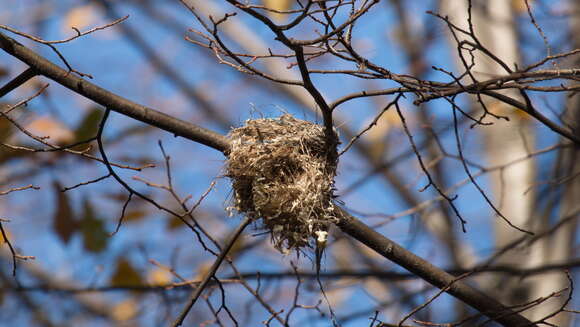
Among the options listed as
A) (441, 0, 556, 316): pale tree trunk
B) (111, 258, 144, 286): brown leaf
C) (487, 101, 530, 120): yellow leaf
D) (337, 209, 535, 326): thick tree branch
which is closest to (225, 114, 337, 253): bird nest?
(337, 209, 535, 326): thick tree branch

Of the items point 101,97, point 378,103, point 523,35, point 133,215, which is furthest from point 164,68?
point 101,97

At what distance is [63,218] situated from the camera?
3715 mm

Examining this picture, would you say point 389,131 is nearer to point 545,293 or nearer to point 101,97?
point 545,293

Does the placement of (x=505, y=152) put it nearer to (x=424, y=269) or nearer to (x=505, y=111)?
(x=505, y=111)

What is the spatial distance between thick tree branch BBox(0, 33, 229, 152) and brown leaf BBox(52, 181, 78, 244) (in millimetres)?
1635

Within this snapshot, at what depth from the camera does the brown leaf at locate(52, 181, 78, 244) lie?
3717mm

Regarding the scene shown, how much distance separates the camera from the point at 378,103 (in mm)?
8047

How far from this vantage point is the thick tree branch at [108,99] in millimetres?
2115

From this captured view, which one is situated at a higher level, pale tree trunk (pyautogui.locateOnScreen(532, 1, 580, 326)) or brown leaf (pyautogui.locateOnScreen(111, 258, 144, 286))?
pale tree trunk (pyautogui.locateOnScreen(532, 1, 580, 326))

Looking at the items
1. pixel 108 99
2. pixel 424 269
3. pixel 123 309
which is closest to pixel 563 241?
pixel 424 269

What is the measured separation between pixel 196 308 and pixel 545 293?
3573 mm

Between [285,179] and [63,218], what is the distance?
182 centimetres

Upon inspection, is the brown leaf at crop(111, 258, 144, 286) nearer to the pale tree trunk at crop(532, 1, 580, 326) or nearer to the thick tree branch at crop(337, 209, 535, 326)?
the thick tree branch at crop(337, 209, 535, 326)

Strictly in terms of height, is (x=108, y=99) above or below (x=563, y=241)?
below
